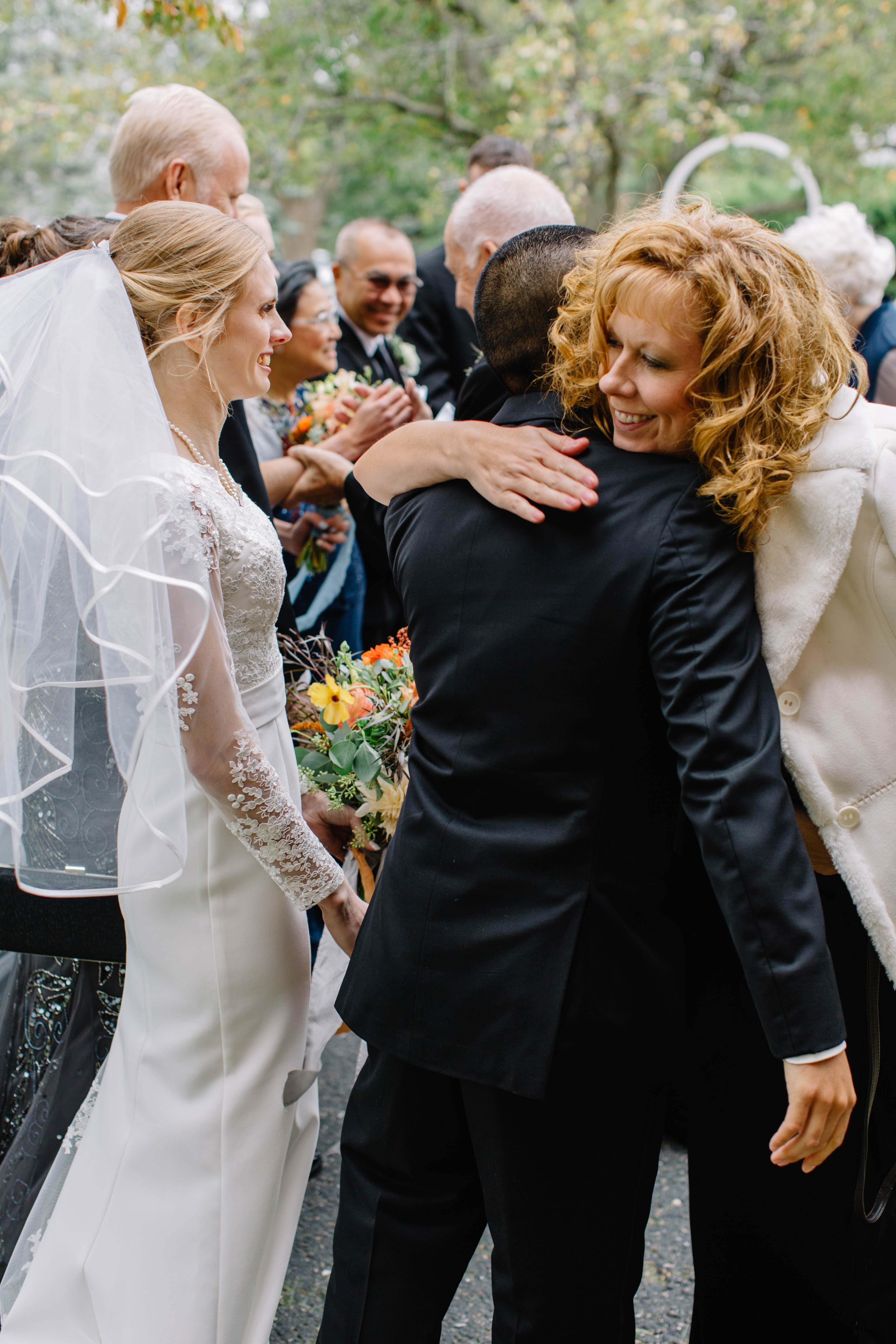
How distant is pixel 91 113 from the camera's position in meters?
12.0

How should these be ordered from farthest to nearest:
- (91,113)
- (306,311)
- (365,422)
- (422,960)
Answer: (91,113), (306,311), (365,422), (422,960)

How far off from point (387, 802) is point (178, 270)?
1047 millimetres

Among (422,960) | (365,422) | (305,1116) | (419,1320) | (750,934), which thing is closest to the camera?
(750,934)

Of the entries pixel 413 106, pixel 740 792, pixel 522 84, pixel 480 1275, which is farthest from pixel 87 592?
pixel 413 106

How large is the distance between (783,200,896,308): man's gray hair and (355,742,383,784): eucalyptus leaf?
2.66m

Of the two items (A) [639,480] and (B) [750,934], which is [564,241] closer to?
(A) [639,480]

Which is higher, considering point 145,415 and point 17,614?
point 145,415

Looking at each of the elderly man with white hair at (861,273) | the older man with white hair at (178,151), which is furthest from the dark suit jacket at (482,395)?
the elderly man with white hair at (861,273)

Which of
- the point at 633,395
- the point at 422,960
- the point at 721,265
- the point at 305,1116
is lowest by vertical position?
the point at 305,1116

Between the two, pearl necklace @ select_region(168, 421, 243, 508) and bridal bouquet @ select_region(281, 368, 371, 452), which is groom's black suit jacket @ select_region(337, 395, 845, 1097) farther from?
bridal bouquet @ select_region(281, 368, 371, 452)

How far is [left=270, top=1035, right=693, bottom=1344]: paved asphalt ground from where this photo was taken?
2.46 meters

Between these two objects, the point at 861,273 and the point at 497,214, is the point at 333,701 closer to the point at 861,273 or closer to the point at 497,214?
the point at 497,214

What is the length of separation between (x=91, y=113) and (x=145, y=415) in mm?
12017

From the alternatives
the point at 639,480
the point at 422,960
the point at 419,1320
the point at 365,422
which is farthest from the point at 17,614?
the point at 365,422
